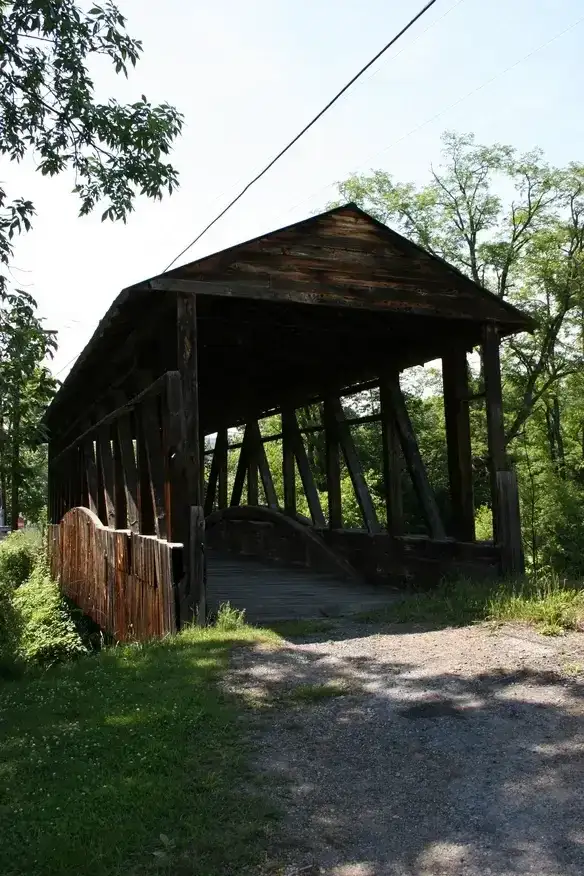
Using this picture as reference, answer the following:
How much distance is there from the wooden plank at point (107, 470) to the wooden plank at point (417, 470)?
13.7 feet

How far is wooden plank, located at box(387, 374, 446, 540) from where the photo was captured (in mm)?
9305

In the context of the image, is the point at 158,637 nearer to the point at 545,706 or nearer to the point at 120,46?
the point at 545,706

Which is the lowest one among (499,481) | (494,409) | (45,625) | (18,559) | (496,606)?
(45,625)

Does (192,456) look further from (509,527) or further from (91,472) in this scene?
(91,472)

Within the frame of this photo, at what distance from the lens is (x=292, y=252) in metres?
8.25

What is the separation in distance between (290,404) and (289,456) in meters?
0.94

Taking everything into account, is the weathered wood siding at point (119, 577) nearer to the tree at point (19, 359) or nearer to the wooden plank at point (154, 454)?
the wooden plank at point (154, 454)

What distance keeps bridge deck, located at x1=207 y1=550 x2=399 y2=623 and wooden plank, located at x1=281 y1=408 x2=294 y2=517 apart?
1.15 meters

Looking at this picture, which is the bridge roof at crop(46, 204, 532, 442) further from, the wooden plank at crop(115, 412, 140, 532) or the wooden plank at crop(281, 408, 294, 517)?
the wooden plank at crop(281, 408, 294, 517)

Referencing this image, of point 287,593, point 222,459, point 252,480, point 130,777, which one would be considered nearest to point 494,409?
point 287,593

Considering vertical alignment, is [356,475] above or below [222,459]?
below

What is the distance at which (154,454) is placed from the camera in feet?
28.2

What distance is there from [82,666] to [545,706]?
374 centimetres

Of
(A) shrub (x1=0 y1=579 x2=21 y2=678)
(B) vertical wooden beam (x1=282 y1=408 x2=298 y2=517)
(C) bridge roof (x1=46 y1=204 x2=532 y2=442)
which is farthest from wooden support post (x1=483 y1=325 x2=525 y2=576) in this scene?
(A) shrub (x1=0 y1=579 x2=21 y2=678)
